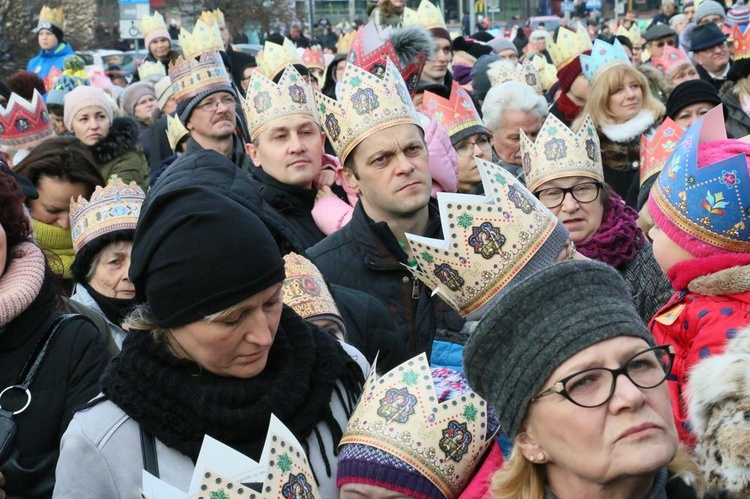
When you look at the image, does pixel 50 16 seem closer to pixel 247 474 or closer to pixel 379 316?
pixel 379 316

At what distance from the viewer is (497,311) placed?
2.45 meters

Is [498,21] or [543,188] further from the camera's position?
[498,21]

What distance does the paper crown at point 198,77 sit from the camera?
750cm

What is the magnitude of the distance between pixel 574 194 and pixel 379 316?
1436mm

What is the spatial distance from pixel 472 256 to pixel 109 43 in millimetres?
28527

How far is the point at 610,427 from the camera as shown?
2.31 m

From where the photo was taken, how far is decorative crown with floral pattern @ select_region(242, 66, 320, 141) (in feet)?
19.2

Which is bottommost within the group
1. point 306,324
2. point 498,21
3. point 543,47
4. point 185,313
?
point 498,21

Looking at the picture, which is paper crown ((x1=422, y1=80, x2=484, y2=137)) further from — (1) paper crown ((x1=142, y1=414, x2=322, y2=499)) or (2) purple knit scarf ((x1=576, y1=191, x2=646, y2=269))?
(1) paper crown ((x1=142, y1=414, x2=322, y2=499))

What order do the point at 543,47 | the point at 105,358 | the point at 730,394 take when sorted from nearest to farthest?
the point at 730,394 → the point at 105,358 → the point at 543,47

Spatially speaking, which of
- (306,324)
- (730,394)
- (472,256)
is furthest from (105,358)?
(730,394)

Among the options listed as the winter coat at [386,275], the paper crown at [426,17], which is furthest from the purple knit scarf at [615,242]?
the paper crown at [426,17]

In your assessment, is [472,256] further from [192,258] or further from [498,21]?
[498,21]

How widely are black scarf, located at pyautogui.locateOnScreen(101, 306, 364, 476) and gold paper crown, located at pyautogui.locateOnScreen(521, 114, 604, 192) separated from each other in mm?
2362
